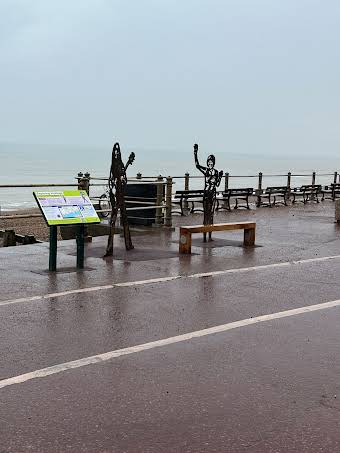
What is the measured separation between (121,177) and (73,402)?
25.4 feet

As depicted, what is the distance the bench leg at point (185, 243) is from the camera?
11.6 m

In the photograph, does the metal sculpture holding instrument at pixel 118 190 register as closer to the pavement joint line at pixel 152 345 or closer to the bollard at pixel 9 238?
the bollard at pixel 9 238

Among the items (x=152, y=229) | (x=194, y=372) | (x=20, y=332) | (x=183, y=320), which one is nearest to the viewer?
(x=194, y=372)

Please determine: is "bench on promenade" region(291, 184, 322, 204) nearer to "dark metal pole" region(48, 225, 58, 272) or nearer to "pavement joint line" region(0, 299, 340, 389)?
"dark metal pole" region(48, 225, 58, 272)

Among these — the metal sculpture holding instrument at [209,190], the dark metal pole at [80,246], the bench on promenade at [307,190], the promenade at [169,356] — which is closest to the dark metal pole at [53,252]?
the promenade at [169,356]

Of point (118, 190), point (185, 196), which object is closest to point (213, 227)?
point (118, 190)

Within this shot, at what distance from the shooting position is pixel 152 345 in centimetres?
602

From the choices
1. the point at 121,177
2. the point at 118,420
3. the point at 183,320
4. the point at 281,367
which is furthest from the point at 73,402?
the point at 121,177

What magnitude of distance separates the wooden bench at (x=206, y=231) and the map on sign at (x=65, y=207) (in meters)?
2.14

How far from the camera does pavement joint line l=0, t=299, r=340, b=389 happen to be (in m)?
5.13

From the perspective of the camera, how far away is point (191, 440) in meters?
4.04

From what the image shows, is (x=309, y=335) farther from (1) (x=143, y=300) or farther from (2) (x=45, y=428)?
Result: (2) (x=45, y=428)

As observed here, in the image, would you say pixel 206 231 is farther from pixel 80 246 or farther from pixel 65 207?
pixel 65 207

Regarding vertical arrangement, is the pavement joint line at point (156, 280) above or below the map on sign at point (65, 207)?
below
